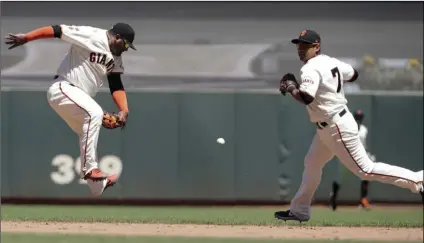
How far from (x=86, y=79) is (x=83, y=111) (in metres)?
0.35

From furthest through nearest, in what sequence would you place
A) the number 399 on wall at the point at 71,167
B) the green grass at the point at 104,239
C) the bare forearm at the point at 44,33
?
the number 399 on wall at the point at 71,167
the bare forearm at the point at 44,33
the green grass at the point at 104,239

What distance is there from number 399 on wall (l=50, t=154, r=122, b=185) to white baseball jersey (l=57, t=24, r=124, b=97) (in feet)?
19.7

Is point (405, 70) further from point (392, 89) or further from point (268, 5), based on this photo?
point (268, 5)

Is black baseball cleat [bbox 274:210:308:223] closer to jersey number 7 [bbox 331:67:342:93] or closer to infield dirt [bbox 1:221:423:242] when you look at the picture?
infield dirt [bbox 1:221:423:242]

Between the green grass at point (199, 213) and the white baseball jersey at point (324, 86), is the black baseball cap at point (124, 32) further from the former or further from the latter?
the green grass at point (199, 213)

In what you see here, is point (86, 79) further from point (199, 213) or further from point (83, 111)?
point (199, 213)

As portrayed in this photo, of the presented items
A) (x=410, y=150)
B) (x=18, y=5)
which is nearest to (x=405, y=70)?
(x=410, y=150)

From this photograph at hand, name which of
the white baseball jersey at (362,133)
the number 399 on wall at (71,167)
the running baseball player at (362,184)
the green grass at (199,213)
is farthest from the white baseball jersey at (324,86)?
the number 399 on wall at (71,167)

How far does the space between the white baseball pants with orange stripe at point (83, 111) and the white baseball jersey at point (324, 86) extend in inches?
71.7

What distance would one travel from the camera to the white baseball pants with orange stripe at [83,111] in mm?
8242

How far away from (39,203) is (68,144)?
1.03m

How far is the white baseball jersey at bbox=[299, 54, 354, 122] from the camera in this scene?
8.18 metres

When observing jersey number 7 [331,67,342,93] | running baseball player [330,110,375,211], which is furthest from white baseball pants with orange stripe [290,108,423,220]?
running baseball player [330,110,375,211]

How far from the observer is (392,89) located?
1557cm
